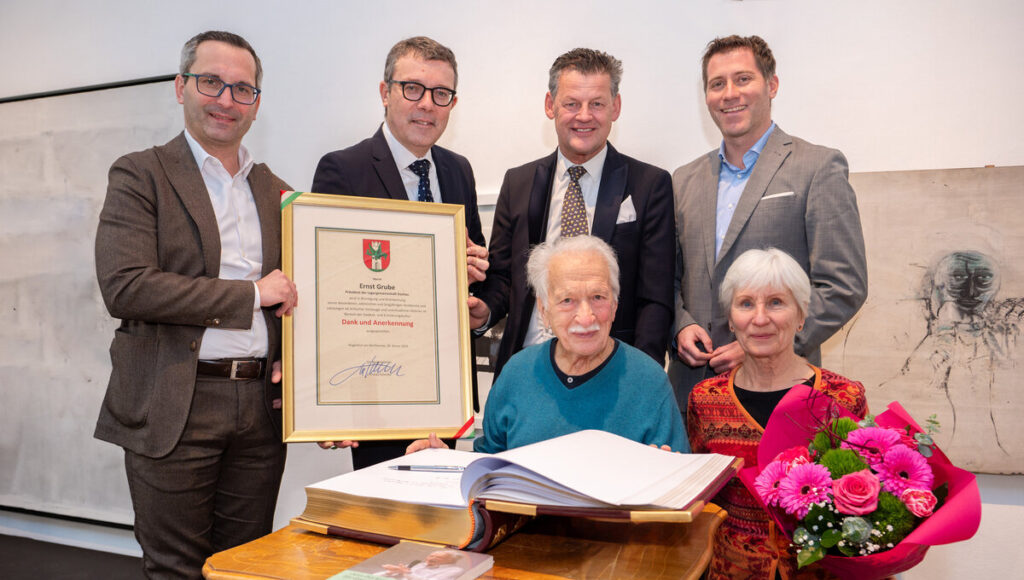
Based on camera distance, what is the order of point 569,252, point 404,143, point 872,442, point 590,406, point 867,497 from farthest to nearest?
point 404,143
point 569,252
point 590,406
point 872,442
point 867,497

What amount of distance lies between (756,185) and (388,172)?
1327 mm

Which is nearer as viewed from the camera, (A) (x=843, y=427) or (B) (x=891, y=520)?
(B) (x=891, y=520)

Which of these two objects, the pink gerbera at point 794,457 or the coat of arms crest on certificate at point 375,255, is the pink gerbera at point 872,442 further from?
the coat of arms crest on certificate at point 375,255

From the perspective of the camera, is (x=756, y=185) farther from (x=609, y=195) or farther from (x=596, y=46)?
(x=596, y=46)

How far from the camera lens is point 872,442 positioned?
134 cm

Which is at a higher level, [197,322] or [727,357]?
[197,322]

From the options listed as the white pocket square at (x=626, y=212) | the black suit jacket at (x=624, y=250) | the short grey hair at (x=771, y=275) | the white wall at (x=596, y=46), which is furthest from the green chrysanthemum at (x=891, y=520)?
the white wall at (x=596, y=46)

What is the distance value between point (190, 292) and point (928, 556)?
3155mm

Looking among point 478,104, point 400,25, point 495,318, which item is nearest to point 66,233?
point 400,25

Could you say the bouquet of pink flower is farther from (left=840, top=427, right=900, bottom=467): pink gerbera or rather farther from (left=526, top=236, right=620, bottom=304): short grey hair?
(left=526, top=236, right=620, bottom=304): short grey hair

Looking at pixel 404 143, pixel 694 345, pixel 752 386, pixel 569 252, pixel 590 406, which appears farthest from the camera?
pixel 404 143

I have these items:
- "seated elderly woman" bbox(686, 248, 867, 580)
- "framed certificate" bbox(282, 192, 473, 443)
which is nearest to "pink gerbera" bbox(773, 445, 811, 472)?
"seated elderly woman" bbox(686, 248, 867, 580)

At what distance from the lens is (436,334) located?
2178 mm

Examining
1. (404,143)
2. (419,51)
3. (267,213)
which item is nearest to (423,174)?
(404,143)
